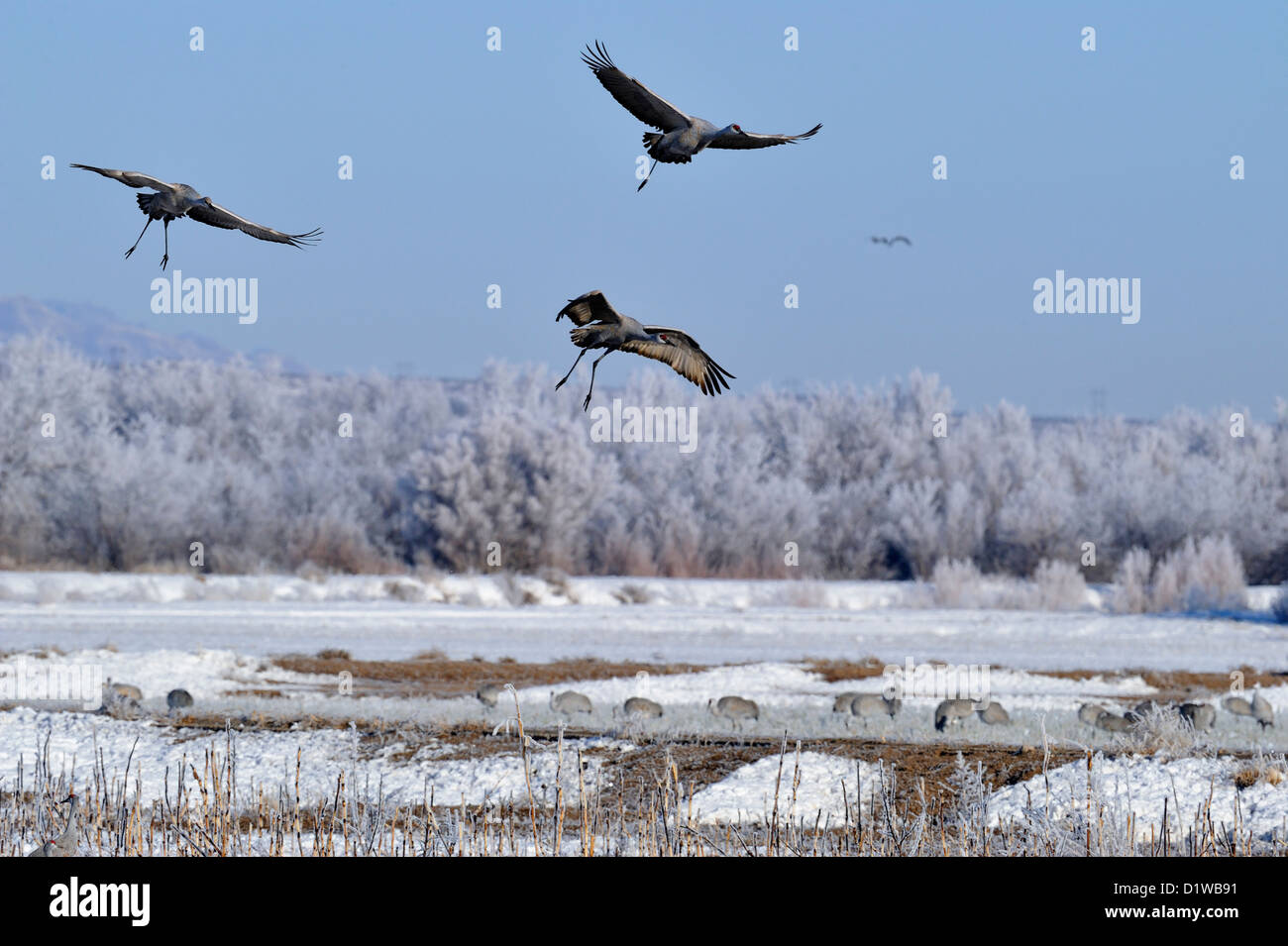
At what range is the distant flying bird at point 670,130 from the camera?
7480mm

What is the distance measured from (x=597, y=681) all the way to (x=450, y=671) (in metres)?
2.36

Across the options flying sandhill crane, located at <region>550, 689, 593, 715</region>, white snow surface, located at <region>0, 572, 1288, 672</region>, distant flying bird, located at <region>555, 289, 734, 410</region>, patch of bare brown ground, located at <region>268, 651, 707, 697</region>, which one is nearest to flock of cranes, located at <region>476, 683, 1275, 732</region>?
flying sandhill crane, located at <region>550, 689, 593, 715</region>

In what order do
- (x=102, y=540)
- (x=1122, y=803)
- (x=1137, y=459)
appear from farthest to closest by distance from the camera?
(x=1137, y=459), (x=102, y=540), (x=1122, y=803)

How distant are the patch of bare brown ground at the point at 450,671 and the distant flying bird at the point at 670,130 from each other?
33.8 ft

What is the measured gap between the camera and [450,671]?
1914 cm

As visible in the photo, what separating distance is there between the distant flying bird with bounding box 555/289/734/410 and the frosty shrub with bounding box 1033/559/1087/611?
72.3 feet

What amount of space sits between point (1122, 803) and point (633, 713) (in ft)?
15.2

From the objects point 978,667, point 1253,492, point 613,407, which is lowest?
point 978,667

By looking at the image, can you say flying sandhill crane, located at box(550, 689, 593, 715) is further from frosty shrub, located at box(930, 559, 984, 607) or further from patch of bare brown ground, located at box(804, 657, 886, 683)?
frosty shrub, located at box(930, 559, 984, 607)

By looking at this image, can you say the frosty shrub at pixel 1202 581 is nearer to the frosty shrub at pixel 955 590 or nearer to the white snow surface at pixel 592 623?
the white snow surface at pixel 592 623

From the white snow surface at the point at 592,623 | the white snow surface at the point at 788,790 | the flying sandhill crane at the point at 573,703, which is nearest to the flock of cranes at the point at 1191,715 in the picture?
the white snow surface at the point at 788,790
